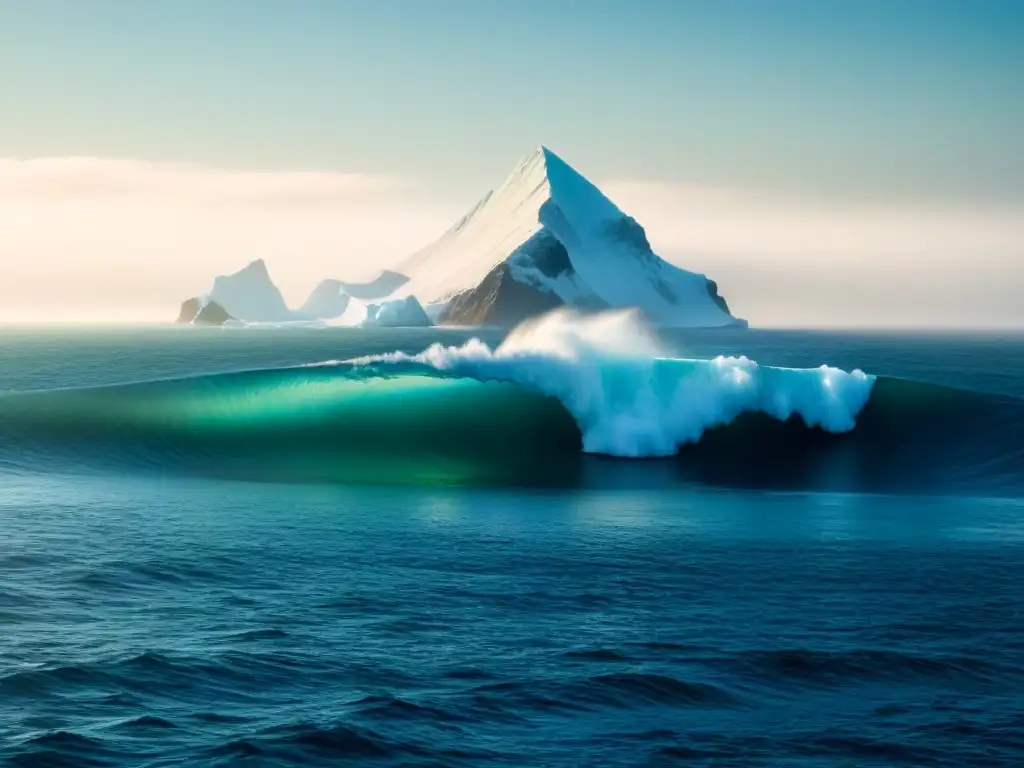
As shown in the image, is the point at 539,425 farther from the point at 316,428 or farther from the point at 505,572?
the point at 505,572

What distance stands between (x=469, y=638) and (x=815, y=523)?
9835mm

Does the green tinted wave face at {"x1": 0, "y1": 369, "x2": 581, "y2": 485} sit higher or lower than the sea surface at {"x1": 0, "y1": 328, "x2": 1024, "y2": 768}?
higher

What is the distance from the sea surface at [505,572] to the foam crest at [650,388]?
0.31 ft

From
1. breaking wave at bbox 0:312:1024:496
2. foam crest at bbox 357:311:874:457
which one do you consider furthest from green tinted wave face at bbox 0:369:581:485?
foam crest at bbox 357:311:874:457

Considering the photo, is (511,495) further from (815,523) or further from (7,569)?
(7,569)

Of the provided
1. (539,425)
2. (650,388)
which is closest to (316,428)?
(539,425)

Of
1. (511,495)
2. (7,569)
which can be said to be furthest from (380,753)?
(511,495)

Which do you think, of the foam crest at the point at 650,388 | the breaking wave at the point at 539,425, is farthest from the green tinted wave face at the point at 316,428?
the foam crest at the point at 650,388

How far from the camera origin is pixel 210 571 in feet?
49.4

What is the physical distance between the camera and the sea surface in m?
9.61

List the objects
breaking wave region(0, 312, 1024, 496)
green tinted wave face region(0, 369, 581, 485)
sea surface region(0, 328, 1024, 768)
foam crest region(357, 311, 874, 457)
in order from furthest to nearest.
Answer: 1. foam crest region(357, 311, 874, 457)
2. green tinted wave face region(0, 369, 581, 485)
3. breaking wave region(0, 312, 1024, 496)
4. sea surface region(0, 328, 1024, 768)

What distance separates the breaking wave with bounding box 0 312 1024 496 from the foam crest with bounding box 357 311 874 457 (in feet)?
0.13

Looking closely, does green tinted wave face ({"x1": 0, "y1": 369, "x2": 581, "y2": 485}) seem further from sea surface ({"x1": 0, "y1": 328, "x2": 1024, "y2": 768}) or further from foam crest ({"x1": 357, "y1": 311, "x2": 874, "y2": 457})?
foam crest ({"x1": 357, "y1": 311, "x2": 874, "y2": 457})

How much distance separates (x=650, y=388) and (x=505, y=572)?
1513cm
